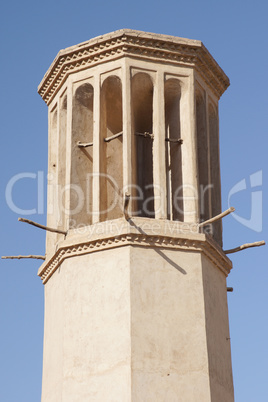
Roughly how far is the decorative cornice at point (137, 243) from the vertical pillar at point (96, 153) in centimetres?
52

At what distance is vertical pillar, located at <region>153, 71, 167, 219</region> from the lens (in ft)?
47.9

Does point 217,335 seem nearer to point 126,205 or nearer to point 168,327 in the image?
point 168,327

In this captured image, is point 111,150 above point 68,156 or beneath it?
above

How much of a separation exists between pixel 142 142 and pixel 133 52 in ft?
7.76

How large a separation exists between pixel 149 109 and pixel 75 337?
4939 mm

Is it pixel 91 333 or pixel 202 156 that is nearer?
pixel 91 333

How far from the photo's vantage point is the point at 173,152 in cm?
1571

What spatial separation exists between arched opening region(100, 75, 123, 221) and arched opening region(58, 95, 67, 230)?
31.7 inches

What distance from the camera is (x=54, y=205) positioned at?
1595 cm

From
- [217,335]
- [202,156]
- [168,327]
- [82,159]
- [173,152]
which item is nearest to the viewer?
[168,327]

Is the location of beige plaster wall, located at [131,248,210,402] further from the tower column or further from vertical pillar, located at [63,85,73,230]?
vertical pillar, located at [63,85,73,230]

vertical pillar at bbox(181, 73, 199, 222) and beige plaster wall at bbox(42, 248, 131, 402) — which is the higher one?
vertical pillar at bbox(181, 73, 199, 222)

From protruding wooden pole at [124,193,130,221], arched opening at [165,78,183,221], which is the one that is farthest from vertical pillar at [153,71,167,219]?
protruding wooden pole at [124,193,130,221]

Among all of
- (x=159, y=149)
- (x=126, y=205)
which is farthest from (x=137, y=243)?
(x=159, y=149)
